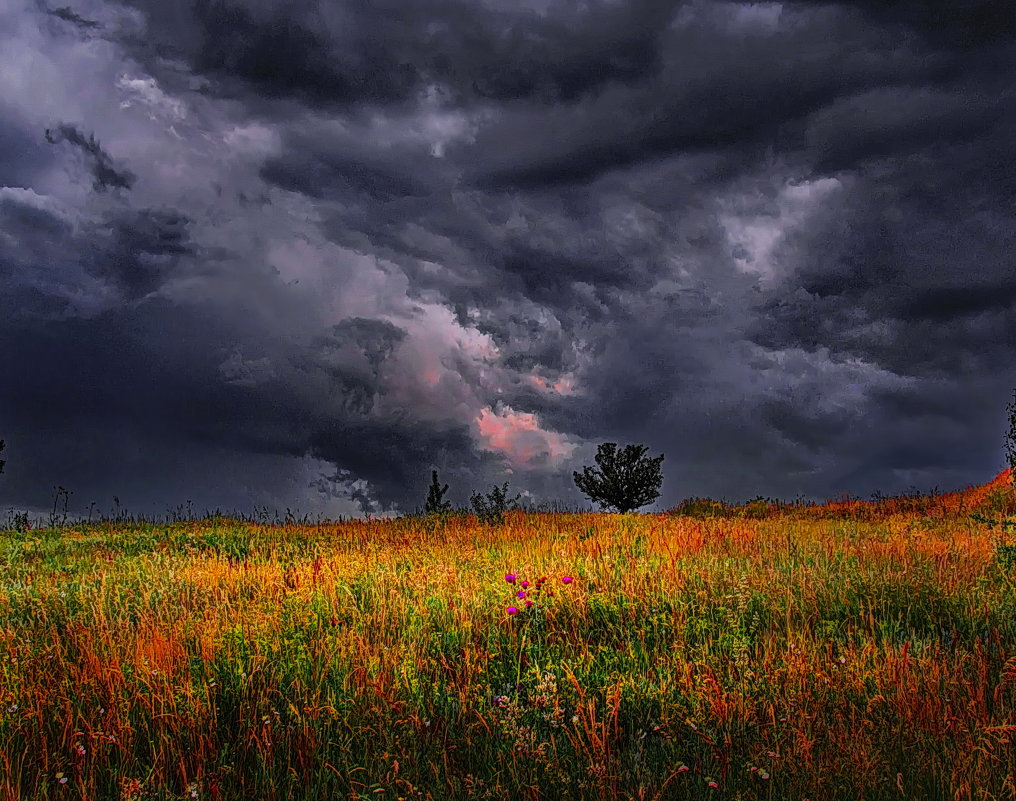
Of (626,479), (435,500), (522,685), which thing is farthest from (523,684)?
(626,479)

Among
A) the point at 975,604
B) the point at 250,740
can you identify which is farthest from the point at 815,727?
the point at 975,604

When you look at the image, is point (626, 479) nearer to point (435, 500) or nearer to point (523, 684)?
point (435, 500)

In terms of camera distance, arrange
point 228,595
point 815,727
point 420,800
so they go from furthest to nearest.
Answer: point 228,595
point 815,727
point 420,800

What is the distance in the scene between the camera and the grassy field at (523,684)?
4.34 metres

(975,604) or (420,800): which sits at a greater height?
(975,604)

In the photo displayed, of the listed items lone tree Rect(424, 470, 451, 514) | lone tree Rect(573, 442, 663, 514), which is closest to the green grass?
lone tree Rect(424, 470, 451, 514)

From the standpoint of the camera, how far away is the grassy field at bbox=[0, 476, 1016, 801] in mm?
4340

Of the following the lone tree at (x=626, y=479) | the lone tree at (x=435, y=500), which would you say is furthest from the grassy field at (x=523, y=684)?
the lone tree at (x=626, y=479)

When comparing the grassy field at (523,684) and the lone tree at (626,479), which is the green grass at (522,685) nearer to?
the grassy field at (523,684)

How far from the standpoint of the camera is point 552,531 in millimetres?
15641

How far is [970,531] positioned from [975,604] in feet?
29.9

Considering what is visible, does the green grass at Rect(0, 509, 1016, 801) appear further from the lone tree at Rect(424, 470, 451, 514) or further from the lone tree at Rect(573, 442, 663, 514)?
the lone tree at Rect(573, 442, 663, 514)

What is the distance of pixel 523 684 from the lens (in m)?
5.81

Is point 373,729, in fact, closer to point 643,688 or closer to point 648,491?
point 643,688
